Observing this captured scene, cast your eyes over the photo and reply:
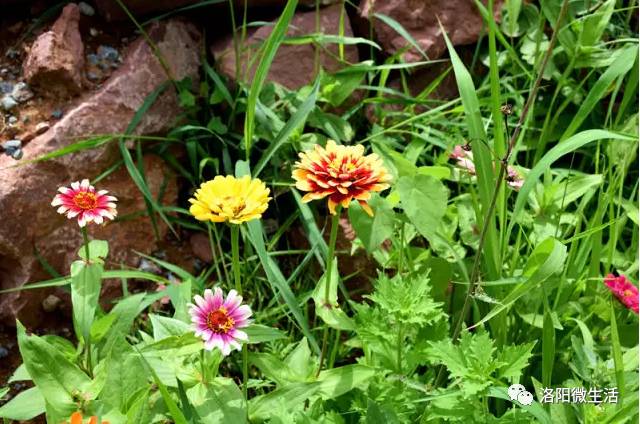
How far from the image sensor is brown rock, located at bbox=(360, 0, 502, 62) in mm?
2096

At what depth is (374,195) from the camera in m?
1.38

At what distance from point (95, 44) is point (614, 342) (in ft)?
4.70

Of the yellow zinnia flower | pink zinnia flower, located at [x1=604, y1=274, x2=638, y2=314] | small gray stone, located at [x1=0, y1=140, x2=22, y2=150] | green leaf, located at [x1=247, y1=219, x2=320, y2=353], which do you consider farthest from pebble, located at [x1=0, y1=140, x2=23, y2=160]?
pink zinnia flower, located at [x1=604, y1=274, x2=638, y2=314]

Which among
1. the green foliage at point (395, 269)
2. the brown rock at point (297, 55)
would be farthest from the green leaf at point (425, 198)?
the brown rock at point (297, 55)

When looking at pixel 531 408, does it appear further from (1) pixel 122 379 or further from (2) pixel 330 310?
(1) pixel 122 379

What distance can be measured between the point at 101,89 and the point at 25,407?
0.86 m

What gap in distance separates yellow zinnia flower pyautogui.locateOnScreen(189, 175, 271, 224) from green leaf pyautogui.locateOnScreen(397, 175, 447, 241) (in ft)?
1.07

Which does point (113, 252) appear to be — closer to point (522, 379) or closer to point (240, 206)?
point (240, 206)

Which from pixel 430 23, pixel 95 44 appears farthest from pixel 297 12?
pixel 95 44

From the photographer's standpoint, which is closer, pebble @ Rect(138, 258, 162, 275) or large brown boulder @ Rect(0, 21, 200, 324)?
large brown boulder @ Rect(0, 21, 200, 324)

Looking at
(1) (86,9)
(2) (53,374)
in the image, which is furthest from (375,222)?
(1) (86,9)

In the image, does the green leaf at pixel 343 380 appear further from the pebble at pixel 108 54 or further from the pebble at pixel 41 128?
the pebble at pixel 108 54

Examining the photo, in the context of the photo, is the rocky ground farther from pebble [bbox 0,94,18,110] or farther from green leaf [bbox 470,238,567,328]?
green leaf [bbox 470,238,567,328]

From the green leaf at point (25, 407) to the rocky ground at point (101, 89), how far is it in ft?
1.29
